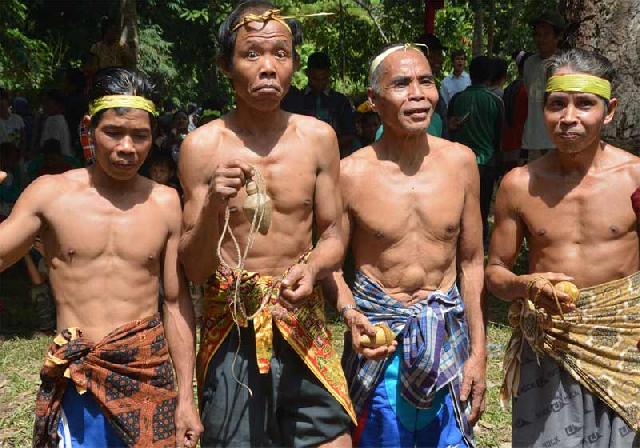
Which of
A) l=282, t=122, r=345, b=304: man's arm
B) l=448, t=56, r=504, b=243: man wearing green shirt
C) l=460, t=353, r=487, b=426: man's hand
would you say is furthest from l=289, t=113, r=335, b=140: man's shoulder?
l=448, t=56, r=504, b=243: man wearing green shirt

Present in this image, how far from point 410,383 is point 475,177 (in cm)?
88

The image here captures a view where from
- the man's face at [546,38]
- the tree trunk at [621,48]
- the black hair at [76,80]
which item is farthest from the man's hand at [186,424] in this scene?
the black hair at [76,80]

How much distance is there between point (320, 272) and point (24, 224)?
1.06 metres

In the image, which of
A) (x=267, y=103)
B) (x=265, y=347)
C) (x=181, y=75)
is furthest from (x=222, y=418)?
(x=181, y=75)

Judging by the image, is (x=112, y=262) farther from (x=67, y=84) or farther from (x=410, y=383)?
(x=67, y=84)

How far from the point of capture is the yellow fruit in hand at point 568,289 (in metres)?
3.12

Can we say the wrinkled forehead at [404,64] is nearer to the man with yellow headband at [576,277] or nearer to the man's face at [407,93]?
the man's face at [407,93]

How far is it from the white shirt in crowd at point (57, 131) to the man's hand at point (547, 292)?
6.82 m

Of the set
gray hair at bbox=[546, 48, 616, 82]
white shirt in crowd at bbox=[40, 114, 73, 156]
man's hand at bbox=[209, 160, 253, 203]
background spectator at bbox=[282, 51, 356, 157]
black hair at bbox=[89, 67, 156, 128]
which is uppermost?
background spectator at bbox=[282, 51, 356, 157]

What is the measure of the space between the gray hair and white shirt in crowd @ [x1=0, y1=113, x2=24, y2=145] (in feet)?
27.1

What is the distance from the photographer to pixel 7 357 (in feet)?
21.8

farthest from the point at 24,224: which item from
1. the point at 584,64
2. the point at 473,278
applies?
the point at 584,64

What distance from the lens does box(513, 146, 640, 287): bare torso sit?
336 centimetres

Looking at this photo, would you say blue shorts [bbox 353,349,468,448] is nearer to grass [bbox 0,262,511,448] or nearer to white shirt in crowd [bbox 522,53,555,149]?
grass [bbox 0,262,511,448]
